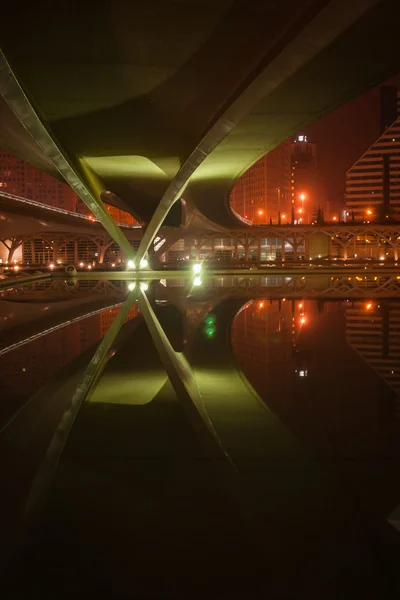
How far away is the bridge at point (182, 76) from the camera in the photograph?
37.7 feet

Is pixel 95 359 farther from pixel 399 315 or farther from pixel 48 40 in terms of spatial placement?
pixel 48 40

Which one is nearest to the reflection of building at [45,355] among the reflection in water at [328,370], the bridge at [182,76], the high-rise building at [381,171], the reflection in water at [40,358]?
the reflection in water at [40,358]

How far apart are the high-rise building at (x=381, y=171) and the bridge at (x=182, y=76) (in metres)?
125

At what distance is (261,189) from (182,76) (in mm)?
136561

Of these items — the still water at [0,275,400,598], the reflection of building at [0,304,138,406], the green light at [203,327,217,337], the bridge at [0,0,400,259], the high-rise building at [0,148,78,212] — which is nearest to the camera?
the still water at [0,275,400,598]

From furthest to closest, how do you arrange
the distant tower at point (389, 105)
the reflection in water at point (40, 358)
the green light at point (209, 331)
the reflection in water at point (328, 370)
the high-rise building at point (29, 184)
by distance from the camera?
the distant tower at point (389, 105)
the high-rise building at point (29, 184)
the green light at point (209, 331)
the reflection in water at point (40, 358)
the reflection in water at point (328, 370)

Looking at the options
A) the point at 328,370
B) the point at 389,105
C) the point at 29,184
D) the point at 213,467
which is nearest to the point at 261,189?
the point at 389,105

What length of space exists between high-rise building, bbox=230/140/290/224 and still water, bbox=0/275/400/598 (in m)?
138

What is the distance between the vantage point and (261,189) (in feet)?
485

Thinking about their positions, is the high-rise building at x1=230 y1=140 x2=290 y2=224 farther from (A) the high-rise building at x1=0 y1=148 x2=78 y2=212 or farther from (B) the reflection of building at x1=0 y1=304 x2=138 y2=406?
(B) the reflection of building at x1=0 y1=304 x2=138 y2=406

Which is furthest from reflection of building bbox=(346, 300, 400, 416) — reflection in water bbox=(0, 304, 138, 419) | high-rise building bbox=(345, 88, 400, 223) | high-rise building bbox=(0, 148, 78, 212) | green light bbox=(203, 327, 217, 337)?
high-rise building bbox=(345, 88, 400, 223)

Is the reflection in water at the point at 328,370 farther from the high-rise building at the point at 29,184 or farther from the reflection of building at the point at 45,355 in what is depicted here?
the high-rise building at the point at 29,184

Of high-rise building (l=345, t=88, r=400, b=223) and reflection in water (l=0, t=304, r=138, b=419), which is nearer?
reflection in water (l=0, t=304, r=138, b=419)

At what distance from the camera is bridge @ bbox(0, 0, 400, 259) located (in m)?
11.5
